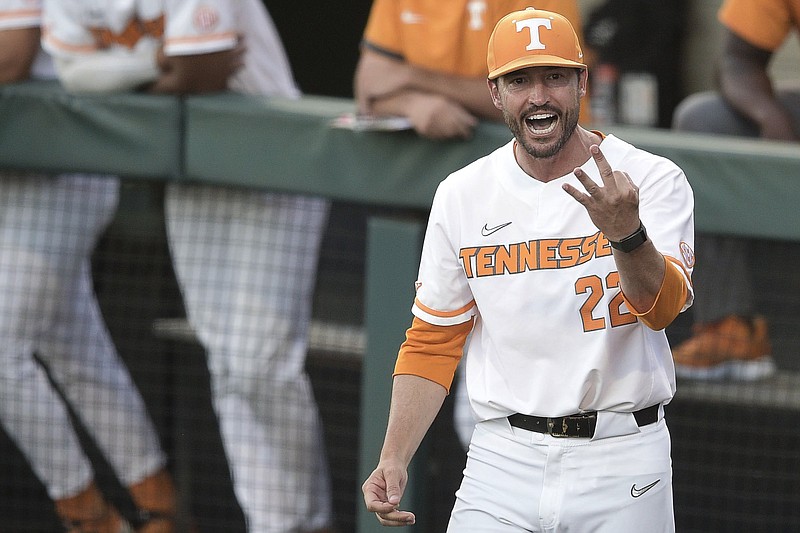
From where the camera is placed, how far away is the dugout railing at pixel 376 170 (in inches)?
146

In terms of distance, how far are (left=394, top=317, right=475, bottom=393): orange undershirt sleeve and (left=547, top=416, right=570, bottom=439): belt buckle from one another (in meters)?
0.30

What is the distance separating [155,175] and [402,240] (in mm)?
880

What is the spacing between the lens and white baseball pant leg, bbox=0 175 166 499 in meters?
4.41

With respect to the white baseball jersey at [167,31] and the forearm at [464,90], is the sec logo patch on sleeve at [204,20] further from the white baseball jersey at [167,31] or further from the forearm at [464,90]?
the forearm at [464,90]

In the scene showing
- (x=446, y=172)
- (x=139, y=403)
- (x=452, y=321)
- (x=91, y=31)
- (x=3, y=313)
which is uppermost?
(x=91, y=31)

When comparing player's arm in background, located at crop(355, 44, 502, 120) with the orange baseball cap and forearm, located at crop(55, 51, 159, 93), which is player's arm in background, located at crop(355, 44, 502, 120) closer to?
forearm, located at crop(55, 51, 159, 93)

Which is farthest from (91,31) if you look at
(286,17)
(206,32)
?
(286,17)

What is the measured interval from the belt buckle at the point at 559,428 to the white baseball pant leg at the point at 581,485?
0.01m

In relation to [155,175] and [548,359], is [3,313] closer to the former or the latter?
[155,175]

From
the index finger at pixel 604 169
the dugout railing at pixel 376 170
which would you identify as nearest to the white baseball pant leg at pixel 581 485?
the index finger at pixel 604 169

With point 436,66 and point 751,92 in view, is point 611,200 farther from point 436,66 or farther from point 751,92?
point 751,92

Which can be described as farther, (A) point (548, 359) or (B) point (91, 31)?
(B) point (91, 31)

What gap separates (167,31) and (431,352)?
1.80 m

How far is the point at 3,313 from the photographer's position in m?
4.45
